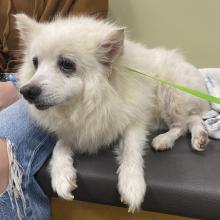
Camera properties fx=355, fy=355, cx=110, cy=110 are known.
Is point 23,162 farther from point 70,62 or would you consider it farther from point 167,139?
point 167,139

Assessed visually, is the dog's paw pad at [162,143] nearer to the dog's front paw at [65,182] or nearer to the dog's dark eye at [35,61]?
the dog's front paw at [65,182]

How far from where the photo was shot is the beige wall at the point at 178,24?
1787 mm

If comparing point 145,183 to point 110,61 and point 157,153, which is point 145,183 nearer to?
point 157,153

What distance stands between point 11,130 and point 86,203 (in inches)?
12.5

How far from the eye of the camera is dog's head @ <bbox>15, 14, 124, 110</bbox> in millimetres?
955

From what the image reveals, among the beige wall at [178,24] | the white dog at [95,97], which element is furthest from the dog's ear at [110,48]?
the beige wall at [178,24]

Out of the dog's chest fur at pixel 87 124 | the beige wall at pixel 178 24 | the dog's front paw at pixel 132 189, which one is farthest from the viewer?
the beige wall at pixel 178 24

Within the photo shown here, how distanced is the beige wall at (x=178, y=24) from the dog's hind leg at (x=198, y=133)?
75 centimetres

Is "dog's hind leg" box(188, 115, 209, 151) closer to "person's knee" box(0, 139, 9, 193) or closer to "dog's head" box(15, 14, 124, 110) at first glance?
"dog's head" box(15, 14, 124, 110)

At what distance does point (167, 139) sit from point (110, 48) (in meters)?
0.34

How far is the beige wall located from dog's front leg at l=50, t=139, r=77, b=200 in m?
1.01

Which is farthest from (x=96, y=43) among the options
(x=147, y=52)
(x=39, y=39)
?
(x=147, y=52)

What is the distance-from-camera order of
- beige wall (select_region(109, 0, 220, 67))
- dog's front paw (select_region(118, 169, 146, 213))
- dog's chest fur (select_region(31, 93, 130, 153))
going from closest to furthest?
dog's front paw (select_region(118, 169, 146, 213)) → dog's chest fur (select_region(31, 93, 130, 153)) → beige wall (select_region(109, 0, 220, 67))

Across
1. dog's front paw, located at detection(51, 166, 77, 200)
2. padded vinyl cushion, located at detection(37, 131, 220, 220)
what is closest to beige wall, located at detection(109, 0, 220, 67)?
padded vinyl cushion, located at detection(37, 131, 220, 220)
